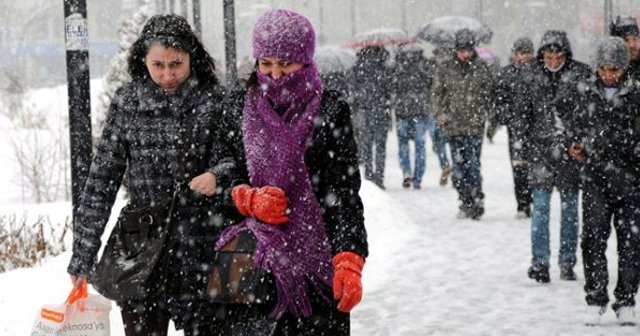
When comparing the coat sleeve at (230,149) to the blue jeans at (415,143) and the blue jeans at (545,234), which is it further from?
the blue jeans at (415,143)

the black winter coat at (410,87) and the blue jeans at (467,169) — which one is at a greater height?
the black winter coat at (410,87)

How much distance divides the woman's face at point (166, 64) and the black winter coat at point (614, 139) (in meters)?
3.63

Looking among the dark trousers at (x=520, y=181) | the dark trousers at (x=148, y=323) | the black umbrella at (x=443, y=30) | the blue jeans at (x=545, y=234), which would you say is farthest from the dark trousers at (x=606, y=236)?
the black umbrella at (x=443, y=30)

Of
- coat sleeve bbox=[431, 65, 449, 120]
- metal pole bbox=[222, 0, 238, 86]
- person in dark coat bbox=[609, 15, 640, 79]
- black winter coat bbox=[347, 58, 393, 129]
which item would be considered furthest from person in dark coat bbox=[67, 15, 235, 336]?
black winter coat bbox=[347, 58, 393, 129]

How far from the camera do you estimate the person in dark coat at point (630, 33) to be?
8.84 metres

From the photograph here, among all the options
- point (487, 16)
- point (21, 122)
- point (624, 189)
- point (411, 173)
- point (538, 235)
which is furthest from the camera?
point (487, 16)

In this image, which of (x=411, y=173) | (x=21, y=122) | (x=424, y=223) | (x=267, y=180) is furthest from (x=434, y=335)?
(x=21, y=122)

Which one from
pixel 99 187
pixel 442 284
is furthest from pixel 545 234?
pixel 99 187

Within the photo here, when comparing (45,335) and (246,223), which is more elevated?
(246,223)

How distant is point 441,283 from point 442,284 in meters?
0.05

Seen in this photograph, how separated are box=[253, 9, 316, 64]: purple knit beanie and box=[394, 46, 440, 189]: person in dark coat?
13.1 meters

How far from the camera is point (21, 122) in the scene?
2773cm

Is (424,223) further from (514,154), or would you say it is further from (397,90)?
(397,90)

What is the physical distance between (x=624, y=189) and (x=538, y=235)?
204 centimetres
